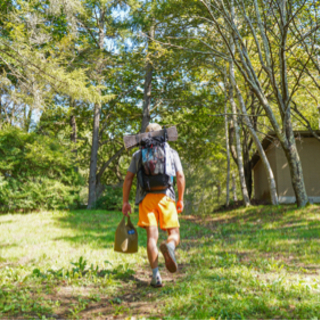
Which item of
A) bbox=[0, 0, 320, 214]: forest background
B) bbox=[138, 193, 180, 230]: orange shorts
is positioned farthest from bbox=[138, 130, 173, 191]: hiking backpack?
bbox=[0, 0, 320, 214]: forest background

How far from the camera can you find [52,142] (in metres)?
14.6

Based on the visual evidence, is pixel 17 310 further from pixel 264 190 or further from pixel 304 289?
pixel 264 190

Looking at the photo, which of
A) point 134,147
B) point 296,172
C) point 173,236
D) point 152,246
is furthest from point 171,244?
point 296,172

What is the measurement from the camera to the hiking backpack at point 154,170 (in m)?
4.05

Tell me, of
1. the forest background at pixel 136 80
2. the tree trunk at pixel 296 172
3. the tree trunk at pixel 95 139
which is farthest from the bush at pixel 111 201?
the tree trunk at pixel 296 172

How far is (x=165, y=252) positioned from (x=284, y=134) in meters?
9.01

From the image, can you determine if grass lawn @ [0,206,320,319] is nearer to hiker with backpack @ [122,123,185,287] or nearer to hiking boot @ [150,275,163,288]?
hiking boot @ [150,275,163,288]

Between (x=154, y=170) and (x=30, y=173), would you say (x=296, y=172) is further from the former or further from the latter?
(x=30, y=173)

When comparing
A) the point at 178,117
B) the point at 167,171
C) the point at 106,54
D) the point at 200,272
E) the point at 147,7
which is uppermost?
the point at 147,7

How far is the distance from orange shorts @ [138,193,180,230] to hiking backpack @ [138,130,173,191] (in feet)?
0.45

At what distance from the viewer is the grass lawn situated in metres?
3.31

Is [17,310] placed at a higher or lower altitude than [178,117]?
lower

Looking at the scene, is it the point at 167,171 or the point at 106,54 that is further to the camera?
the point at 106,54

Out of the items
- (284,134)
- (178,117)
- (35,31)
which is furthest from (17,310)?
(178,117)
